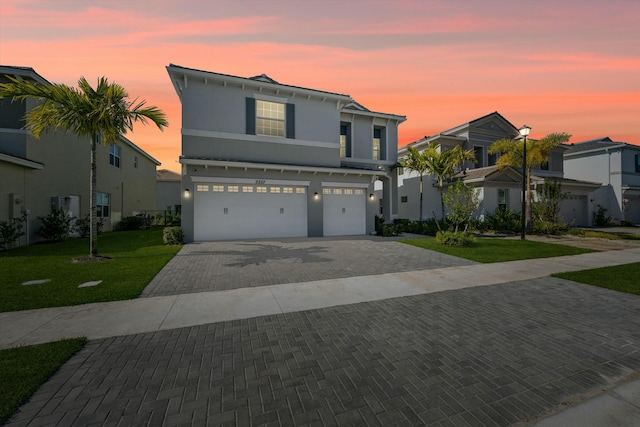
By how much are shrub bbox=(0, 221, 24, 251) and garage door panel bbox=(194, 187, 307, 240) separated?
7.01m

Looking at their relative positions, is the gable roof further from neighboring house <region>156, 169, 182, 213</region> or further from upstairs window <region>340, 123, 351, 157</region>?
neighboring house <region>156, 169, 182, 213</region>

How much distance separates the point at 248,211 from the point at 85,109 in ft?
25.3

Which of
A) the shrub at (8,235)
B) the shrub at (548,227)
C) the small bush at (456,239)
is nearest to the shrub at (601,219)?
the shrub at (548,227)

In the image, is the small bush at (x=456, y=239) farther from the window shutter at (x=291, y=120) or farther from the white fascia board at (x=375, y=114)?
the white fascia board at (x=375, y=114)

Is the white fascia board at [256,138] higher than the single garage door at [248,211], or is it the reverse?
the white fascia board at [256,138]

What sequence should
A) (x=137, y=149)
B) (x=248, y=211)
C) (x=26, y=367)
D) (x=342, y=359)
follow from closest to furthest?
1. (x=26, y=367)
2. (x=342, y=359)
3. (x=248, y=211)
4. (x=137, y=149)

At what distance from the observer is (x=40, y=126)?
9102 mm

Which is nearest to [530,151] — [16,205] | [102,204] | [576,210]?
[576,210]

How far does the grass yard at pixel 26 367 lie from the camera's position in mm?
2453

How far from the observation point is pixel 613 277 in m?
6.92

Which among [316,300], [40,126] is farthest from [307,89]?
[316,300]

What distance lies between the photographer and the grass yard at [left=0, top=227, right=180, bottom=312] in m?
5.26

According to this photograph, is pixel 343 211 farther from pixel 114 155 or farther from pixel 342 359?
pixel 114 155

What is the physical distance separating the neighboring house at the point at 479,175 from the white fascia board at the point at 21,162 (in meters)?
23.4
